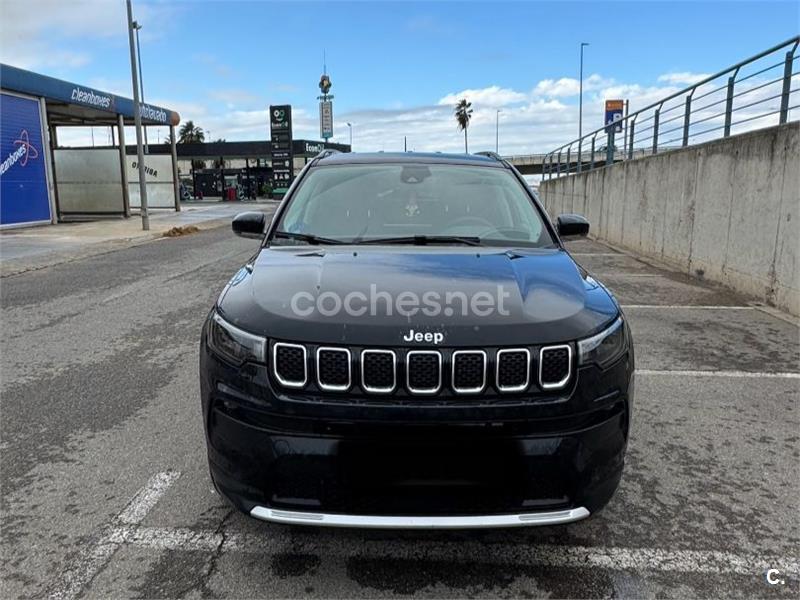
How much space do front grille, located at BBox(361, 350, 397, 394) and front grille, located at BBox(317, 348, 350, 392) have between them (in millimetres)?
60

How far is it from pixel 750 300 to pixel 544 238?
5.79 metres

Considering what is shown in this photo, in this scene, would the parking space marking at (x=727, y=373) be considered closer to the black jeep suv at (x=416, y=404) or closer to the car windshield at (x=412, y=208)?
the car windshield at (x=412, y=208)

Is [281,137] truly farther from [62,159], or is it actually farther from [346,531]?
[346,531]

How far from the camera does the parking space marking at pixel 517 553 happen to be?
255 centimetres

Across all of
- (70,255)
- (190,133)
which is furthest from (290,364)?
(190,133)

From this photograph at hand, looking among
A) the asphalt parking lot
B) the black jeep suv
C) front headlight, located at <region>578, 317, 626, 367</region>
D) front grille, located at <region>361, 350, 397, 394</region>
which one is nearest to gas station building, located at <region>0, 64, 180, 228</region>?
the asphalt parking lot

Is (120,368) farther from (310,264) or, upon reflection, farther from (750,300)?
(750,300)

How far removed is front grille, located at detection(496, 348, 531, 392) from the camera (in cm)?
217

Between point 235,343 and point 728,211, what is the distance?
835 cm

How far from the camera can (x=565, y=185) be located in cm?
2234

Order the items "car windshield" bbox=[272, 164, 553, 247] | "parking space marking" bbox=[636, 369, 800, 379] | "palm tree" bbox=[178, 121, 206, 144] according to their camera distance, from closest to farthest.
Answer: "car windshield" bbox=[272, 164, 553, 247], "parking space marking" bbox=[636, 369, 800, 379], "palm tree" bbox=[178, 121, 206, 144]

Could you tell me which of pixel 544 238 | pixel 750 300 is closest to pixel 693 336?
pixel 750 300

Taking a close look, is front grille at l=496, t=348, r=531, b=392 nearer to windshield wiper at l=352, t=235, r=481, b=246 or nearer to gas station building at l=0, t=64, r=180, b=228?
windshield wiper at l=352, t=235, r=481, b=246

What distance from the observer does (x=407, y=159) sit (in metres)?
4.21
